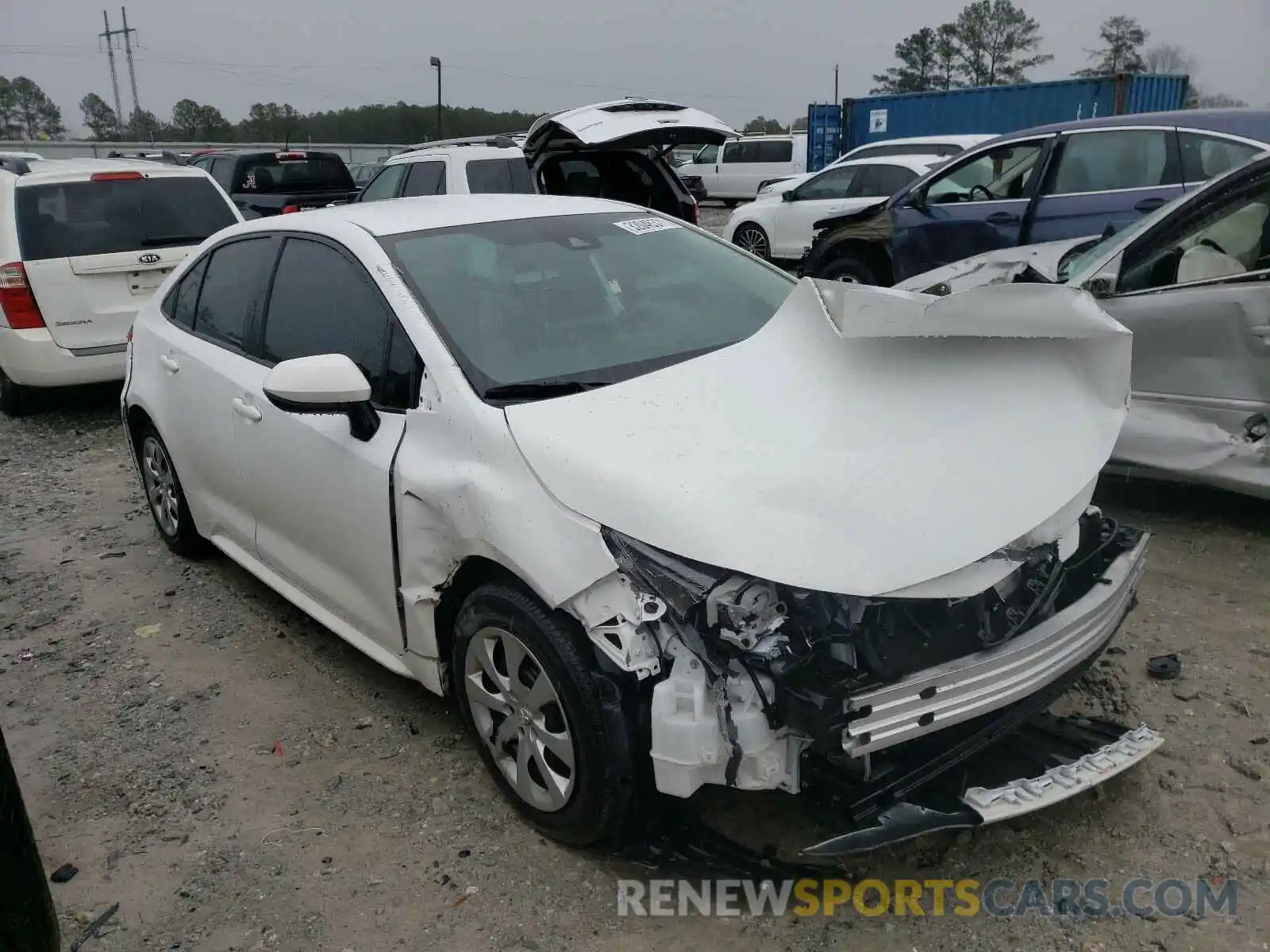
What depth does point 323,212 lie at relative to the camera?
3.74 m

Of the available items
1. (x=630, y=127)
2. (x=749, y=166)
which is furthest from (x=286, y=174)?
(x=749, y=166)

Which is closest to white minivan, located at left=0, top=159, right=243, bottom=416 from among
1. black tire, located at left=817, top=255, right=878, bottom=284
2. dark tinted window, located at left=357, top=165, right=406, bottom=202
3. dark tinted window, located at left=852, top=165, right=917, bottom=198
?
dark tinted window, located at left=357, top=165, right=406, bottom=202

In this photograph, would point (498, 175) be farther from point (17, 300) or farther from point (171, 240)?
point (17, 300)

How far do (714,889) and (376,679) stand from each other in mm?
1666

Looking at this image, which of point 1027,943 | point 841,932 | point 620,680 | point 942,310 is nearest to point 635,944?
point 841,932

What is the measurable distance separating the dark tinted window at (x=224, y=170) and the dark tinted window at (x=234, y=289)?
9.56m

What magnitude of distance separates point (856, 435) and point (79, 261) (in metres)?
6.33

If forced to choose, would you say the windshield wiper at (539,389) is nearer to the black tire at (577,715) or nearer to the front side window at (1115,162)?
the black tire at (577,715)

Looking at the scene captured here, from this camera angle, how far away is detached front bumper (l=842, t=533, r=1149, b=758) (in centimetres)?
215

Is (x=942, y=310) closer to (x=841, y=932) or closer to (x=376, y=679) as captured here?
(x=841, y=932)

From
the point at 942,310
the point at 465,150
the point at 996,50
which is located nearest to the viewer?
the point at 942,310

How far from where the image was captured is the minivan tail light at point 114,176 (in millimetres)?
7168

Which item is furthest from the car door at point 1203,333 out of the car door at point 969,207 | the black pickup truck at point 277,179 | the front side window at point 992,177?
the black pickup truck at point 277,179

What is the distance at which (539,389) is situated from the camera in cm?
279
